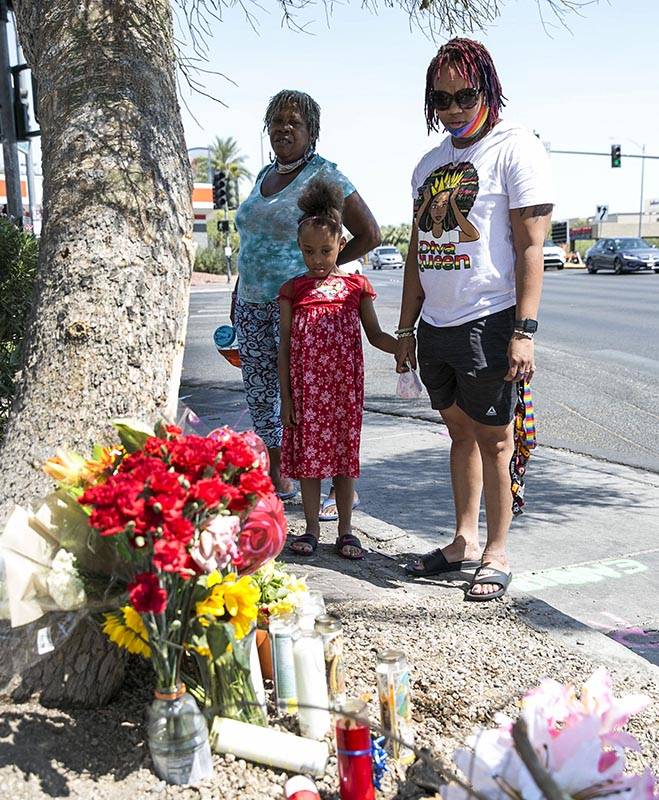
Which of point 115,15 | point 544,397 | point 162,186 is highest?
point 115,15

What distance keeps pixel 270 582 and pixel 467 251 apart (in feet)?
5.06

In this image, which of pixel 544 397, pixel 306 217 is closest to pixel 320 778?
pixel 306 217

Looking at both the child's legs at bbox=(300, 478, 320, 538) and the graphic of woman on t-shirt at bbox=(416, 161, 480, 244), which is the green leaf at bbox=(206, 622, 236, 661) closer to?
the child's legs at bbox=(300, 478, 320, 538)

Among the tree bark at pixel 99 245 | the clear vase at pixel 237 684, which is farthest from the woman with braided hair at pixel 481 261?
the clear vase at pixel 237 684

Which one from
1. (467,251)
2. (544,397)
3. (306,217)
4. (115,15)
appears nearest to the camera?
(115,15)

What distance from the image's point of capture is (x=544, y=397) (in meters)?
8.98

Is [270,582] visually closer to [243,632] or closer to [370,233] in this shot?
[243,632]

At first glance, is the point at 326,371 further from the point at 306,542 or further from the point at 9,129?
the point at 9,129

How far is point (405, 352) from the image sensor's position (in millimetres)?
4055

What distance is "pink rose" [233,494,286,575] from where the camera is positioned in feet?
7.68

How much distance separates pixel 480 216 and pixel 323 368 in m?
0.98

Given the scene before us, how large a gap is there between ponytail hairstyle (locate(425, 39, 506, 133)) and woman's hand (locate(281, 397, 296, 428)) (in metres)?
1.40

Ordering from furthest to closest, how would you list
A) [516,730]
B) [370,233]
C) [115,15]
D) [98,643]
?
[370,233], [115,15], [98,643], [516,730]

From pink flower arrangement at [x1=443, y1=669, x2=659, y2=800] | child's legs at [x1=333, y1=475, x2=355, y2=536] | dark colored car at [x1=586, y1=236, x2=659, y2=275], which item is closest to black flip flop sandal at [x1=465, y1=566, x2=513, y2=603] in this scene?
child's legs at [x1=333, y1=475, x2=355, y2=536]
